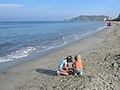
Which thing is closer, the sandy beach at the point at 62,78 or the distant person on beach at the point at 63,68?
the sandy beach at the point at 62,78

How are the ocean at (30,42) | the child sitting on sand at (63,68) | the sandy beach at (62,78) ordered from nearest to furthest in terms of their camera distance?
1. the sandy beach at (62,78)
2. the child sitting on sand at (63,68)
3. the ocean at (30,42)

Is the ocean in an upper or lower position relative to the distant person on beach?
lower

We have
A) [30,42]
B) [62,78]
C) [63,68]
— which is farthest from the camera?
[30,42]

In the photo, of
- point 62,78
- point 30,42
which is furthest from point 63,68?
point 30,42

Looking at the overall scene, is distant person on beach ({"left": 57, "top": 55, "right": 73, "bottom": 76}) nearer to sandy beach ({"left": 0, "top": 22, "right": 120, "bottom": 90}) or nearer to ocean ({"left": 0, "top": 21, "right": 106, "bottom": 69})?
sandy beach ({"left": 0, "top": 22, "right": 120, "bottom": 90})

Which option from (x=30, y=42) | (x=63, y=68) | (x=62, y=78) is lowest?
(x=30, y=42)

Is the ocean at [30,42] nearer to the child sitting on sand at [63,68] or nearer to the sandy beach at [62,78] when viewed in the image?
the sandy beach at [62,78]

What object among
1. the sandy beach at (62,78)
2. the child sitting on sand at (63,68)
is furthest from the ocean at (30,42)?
the child sitting on sand at (63,68)

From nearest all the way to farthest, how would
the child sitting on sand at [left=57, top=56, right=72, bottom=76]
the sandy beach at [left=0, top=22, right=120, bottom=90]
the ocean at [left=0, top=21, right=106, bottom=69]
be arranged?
the sandy beach at [left=0, top=22, right=120, bottom=90]
the child sitting on sand at [left=57, top=56, right=72, bottom=76]
the ocean at [left=0, top=21, right=106, bottom=69]

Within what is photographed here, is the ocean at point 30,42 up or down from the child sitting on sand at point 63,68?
down

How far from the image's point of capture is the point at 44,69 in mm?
11469

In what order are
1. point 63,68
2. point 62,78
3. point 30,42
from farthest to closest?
1. point 30,42
2. point 63,68
3. point 62,78

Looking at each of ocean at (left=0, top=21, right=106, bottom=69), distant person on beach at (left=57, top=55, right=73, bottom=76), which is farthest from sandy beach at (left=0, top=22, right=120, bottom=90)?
ocean at (left=0, top=21, right=106, bottom=69)

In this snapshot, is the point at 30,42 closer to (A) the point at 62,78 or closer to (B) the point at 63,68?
(B) the point at 63,68
